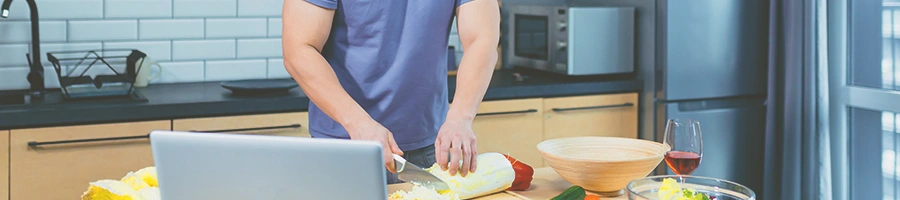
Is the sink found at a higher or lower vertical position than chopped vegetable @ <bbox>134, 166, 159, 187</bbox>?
higher

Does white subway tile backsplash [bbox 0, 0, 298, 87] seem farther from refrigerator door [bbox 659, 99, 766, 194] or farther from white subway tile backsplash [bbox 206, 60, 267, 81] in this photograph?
refrigerator door [bbox 659, 99, 766, 194]

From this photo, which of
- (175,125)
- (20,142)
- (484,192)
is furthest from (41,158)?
(484,192)

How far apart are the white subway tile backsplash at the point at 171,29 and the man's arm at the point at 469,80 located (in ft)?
5.10

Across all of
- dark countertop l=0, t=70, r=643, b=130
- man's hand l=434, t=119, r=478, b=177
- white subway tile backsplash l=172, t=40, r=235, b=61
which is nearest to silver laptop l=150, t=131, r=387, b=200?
man's hand l=434, t=119, r=478, b=177

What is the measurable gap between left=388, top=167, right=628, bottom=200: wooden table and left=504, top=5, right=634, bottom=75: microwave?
153cm

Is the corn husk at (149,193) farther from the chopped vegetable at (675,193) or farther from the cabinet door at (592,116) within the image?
the cabinet door at (592,116)

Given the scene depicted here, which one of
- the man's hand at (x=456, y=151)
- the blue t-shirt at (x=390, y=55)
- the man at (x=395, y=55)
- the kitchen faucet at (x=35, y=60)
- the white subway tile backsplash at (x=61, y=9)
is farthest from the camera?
the white subway tile backsplash at (x=61, y=9)

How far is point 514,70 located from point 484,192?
216 cm

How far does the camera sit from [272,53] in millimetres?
3457

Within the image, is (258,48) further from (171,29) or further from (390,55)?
(390,55)

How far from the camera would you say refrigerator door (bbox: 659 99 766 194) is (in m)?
3.53

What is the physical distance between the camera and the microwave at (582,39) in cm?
344

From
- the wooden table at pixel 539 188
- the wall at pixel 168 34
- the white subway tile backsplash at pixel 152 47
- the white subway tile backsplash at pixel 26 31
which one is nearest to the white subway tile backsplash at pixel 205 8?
the wall at pixel 168 34

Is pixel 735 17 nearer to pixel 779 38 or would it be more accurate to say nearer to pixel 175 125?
pixel 779 38
